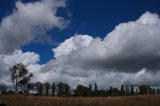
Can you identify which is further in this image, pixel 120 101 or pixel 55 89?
pixel 55 89

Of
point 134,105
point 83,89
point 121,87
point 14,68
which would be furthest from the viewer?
point 121,87

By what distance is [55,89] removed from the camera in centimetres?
17688

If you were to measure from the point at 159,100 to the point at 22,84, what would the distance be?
67.1 meters

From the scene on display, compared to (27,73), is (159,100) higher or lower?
lower

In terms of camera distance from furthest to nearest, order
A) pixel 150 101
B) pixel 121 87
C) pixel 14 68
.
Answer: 1. pixel 121 87
2. pixel 14 68
3. pixel 150 101

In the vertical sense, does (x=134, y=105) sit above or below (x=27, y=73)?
below

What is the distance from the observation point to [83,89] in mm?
159875

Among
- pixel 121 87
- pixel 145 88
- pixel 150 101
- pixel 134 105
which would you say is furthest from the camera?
pixel 121 87

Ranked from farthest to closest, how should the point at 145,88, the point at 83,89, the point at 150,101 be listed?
the point at 145,88, the point at 83,89, the point at 150,101

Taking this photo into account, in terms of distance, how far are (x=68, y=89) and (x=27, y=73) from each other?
48066 millimetres

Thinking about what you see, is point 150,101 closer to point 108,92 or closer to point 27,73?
point 27,73

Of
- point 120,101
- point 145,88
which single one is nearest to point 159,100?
point 120,101

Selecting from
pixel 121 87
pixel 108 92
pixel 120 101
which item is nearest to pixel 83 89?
pixel 108 92

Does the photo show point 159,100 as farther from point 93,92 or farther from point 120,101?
point 93,92
